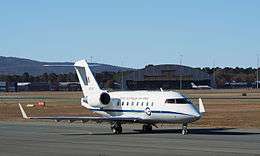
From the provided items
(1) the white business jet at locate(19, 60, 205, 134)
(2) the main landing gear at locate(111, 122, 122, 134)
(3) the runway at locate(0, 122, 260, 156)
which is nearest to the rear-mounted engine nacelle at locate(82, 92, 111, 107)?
(1) the white business jet at locate(19, 60, 205, 134)

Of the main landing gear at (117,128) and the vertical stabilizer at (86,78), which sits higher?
the vertical stabilizer at (86,78)

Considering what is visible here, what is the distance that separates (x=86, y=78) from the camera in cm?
4072

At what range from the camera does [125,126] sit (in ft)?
142

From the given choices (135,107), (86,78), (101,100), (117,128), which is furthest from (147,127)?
(86,78)

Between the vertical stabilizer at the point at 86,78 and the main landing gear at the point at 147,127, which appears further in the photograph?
the vertical stabilizer at the point at 86,78

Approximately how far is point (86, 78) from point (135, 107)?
5657 mm

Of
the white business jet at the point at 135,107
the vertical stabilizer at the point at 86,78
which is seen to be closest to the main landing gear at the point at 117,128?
the white business jet at the point at 135,107

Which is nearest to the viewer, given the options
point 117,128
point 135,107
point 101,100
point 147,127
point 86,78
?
point 117,128

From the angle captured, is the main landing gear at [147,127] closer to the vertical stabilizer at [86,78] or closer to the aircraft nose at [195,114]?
the aircraft nose at [195,114]

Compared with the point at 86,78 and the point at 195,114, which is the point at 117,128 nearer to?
the point at 195,114

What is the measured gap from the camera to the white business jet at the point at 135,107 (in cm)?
3362

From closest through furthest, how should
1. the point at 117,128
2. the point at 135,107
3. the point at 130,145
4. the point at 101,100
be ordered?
1. the point at 130,145
2. the point at 117,128
3. the point at 135,107
4. the point at 101,100

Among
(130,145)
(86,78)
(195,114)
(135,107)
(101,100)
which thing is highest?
(86,78)

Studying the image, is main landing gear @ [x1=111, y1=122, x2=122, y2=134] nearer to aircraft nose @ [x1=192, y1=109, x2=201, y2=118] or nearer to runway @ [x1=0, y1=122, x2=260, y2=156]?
runway @ [x1=0, y1=122, x2=260, y2=156]
